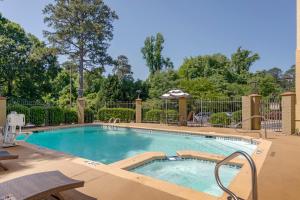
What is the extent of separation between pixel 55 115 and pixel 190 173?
12.4m

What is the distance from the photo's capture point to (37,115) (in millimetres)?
14906

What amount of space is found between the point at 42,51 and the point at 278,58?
1297 inches

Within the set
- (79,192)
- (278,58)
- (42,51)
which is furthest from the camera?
(278,58)

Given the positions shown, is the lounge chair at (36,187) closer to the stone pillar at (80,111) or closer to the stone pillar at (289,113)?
the stone pillar at (289,113)

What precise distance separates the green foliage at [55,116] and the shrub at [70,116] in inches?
13.2

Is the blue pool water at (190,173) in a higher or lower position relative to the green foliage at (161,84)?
lower

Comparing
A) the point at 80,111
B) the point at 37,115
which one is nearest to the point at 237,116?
the point at 80,111

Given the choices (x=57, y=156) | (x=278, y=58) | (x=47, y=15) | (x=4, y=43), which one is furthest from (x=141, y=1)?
(x=278, y=58)

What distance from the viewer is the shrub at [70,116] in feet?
54.2

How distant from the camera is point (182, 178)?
5605mm

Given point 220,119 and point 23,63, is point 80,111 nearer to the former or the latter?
point 23,63

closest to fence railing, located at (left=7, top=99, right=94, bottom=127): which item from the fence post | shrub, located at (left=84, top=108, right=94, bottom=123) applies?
shrub, located at (left=84, top=108, right=94, bottom=123)

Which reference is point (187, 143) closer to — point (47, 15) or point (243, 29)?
point (47, 15)

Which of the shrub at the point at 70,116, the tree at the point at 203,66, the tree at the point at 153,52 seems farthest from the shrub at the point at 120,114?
the tree at the point at 153,52
